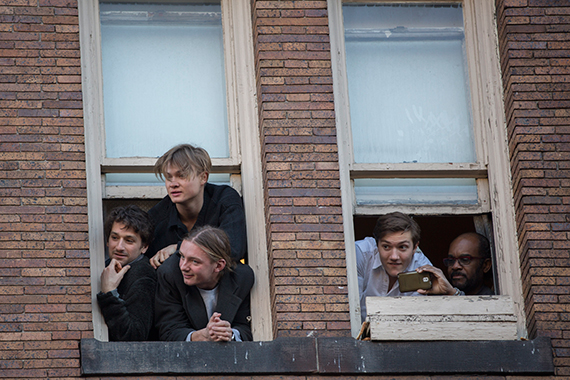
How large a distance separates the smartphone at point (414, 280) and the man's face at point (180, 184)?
1.85 meters

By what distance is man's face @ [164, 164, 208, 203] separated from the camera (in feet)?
27.4

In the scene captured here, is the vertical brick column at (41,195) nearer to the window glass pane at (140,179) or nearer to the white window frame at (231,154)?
the white window frame at (231,154)

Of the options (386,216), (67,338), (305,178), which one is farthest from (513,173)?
(67,338)

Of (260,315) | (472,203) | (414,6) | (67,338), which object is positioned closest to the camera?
(67,338)

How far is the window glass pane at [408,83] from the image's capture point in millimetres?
9453

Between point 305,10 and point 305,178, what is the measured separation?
5.41 feet

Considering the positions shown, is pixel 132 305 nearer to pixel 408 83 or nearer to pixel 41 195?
pixel 41 195

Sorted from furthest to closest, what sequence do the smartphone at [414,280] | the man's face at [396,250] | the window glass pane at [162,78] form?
the window glass pane at [162,78]
the man's face at [396,250]
the smartphone at [414,280]

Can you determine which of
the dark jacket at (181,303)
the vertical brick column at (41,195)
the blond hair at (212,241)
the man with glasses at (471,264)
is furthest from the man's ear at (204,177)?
the man with glasses at (471,264)

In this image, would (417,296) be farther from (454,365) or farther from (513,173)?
(513,173)

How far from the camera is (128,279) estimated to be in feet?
27.2

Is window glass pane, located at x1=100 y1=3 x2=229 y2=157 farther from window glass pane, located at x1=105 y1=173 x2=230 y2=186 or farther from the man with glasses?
the man with glasses

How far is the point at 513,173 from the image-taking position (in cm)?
907

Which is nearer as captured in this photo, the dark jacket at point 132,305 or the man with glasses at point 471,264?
the dark jacket at point 132,305
